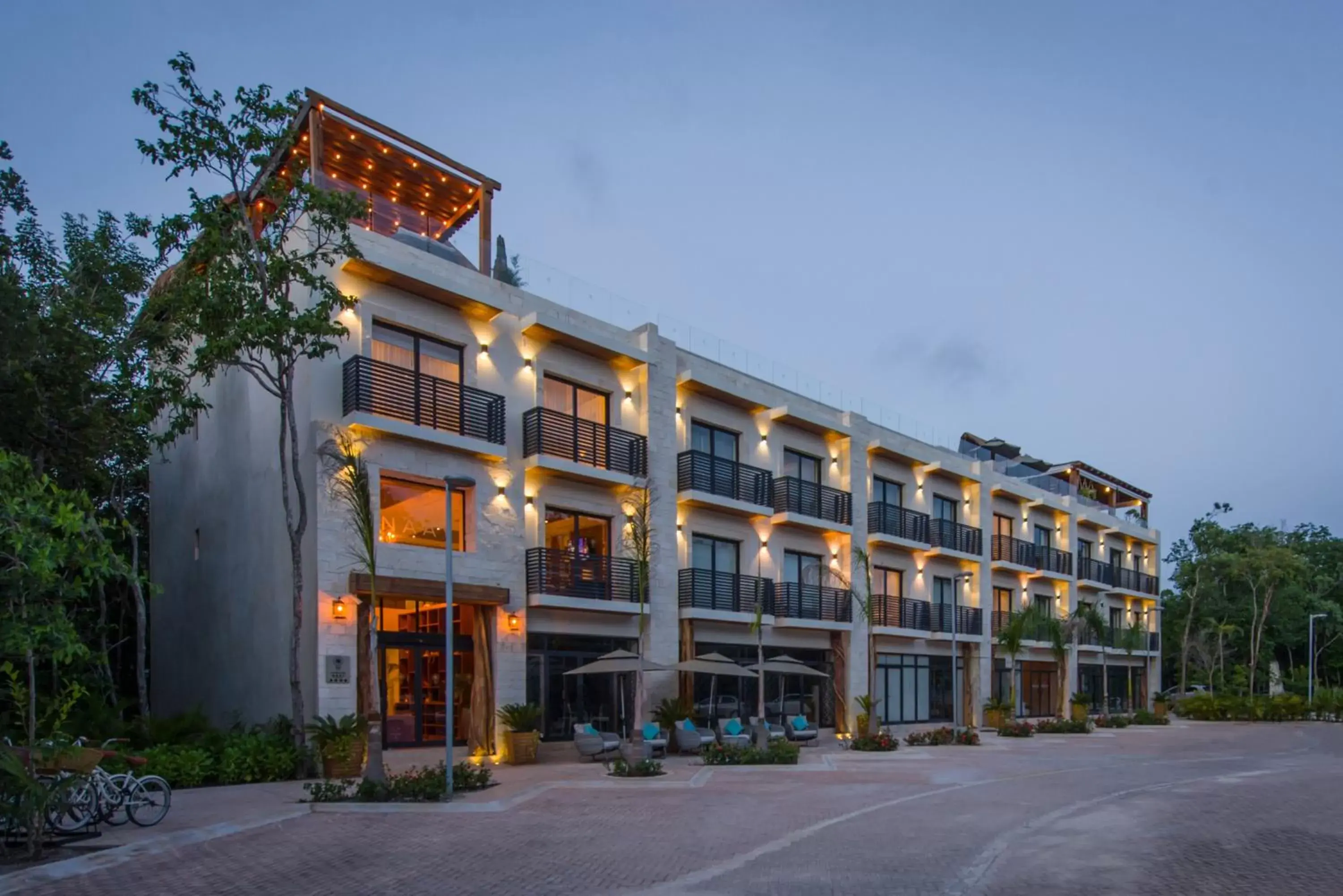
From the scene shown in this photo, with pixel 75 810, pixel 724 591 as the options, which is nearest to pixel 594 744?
pixel 724 591

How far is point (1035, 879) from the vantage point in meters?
10.4

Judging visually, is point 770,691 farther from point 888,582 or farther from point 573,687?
point 573,687

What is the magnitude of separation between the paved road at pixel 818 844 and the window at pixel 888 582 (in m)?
16.7

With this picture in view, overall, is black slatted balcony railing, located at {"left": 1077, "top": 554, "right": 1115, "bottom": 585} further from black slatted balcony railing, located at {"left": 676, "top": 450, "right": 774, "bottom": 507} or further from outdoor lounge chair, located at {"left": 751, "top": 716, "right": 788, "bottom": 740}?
outdoor lounge chair, located at {"left": 751, "top": 716, "right": 788, "bottom": 740}

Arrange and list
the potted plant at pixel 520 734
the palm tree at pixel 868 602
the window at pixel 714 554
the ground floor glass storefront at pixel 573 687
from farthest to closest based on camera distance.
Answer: the palm tree at pixel 868 602 → the window at pixel 714 554 → the ground floor glass storefront at pixel 573 687 → the potted plant at pixel 520 734

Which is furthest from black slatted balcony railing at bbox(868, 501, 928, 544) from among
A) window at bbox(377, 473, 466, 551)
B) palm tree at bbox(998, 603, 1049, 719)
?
window at bbox(377, 473, 466, 551)

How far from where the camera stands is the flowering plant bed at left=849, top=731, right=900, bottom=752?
87.0ft

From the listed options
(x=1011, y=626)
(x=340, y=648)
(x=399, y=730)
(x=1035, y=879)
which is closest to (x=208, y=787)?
(x=340, y=648)

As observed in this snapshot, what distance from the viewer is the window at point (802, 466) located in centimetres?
3347

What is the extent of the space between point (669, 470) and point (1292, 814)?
16485mm

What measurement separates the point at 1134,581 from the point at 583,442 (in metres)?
39.5

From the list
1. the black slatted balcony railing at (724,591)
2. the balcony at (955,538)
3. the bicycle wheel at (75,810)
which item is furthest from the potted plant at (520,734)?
the balcony at (955,538)

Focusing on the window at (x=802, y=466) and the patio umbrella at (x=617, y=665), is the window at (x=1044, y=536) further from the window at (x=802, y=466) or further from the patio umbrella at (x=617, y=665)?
the patio umbrella at (x=617, y=665)

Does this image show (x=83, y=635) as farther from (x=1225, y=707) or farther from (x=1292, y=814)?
(x=1225, y=707)
